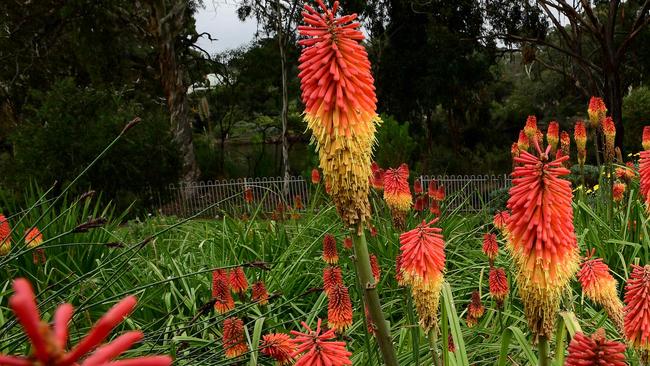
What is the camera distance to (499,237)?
210 inches

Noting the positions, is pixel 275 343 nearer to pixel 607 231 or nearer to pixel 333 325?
pixel 333 325

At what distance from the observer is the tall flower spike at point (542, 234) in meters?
1.37

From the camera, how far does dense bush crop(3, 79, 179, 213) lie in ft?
38.3

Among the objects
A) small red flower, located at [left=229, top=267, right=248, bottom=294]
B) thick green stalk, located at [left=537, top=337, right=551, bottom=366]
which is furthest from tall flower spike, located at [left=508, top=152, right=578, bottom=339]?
small red flower, located at [left=229, top=267, right=248, bottom=294]

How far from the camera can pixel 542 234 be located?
4.50ft

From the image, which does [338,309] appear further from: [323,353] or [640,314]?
[640,314]

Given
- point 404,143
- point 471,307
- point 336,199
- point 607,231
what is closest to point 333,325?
point 336,199

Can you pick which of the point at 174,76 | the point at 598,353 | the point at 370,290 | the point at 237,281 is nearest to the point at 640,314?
the point at 598,353

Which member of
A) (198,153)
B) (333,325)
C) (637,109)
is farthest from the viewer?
(198,153)

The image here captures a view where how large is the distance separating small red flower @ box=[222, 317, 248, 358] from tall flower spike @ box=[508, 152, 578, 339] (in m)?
1.27

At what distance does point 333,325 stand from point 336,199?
84cm

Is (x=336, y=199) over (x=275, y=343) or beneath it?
over

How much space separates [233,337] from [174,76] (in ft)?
53.2

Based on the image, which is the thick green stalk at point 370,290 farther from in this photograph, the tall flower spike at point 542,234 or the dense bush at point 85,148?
the dense bush at point 85,148
